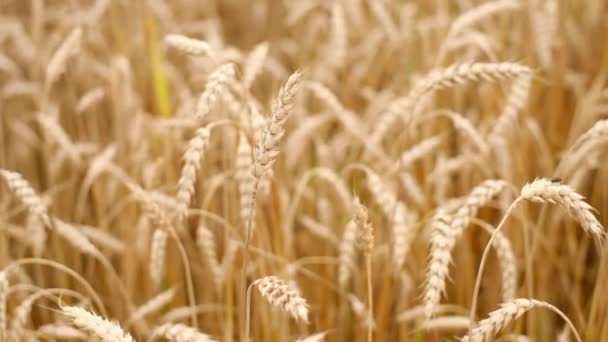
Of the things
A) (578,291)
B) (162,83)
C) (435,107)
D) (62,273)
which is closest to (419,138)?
(435,107)

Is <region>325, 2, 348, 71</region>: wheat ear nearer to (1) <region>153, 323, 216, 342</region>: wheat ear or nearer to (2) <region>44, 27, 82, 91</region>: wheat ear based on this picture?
(2) <region>44, 27, 82, 91</region>: wheat ear

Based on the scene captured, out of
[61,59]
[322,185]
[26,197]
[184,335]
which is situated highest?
[61,59]

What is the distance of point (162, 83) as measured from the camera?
2084mm

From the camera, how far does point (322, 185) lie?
2035mm

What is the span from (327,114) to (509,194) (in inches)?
26.8

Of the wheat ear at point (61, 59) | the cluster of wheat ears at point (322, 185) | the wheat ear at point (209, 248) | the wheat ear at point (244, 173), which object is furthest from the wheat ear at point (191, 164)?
the wheat ear at point (61, 59)

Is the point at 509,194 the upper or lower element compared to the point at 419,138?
lower

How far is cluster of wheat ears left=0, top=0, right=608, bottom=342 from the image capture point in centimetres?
125

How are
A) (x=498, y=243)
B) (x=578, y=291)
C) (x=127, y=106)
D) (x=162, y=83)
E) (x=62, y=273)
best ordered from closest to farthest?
(x=498, y=243) → (x=578, y=291) → (x=62, y=273) → (x=162, y=83) → (x=127, y=106)

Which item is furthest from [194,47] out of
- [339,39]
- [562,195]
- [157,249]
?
[339,39]

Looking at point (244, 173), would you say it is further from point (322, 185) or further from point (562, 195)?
point (322, 185)

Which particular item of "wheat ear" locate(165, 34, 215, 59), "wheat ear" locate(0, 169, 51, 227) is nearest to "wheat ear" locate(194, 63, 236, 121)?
"wheat ear" locate(165, 34, 215, 59)

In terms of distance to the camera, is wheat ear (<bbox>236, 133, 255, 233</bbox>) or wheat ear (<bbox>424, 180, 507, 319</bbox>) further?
wheat ear (<bbox>236, 133, 255, 233</bbox>)

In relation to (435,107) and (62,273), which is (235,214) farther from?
(435,107)
